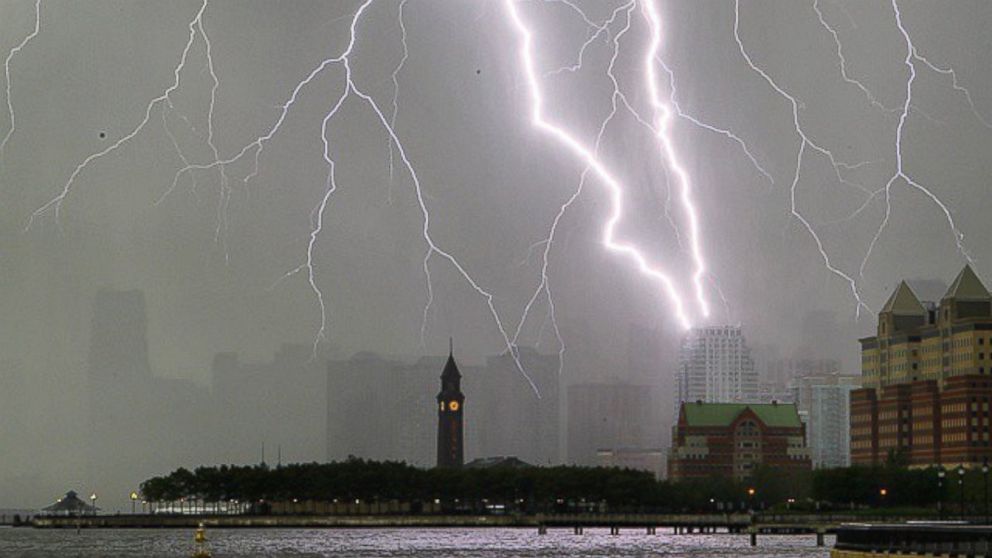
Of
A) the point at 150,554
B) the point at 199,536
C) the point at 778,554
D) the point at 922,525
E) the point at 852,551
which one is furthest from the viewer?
the point at 150,554

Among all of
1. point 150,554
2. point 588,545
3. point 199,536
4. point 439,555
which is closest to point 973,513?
point 588,545

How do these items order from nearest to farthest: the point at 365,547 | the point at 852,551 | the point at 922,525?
the point at 922,525, the point at 852,551, the point at 365,547

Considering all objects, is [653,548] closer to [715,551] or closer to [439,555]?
[715,551]

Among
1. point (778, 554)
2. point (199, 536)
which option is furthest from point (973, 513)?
point (199, 536)

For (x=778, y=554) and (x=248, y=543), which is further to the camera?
(x=248, y=543)

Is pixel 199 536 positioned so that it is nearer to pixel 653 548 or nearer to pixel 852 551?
pixel 852 551

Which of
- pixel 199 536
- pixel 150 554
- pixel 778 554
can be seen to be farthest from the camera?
pixel 150 554

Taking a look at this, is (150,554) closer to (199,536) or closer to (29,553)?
→ (29,553)

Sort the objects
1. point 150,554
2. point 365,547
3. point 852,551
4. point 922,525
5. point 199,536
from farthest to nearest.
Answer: point 365,547 → point 150,554 → point 852,551 → point 922,525 → point 199,536

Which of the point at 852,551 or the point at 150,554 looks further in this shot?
the point at 150,554
